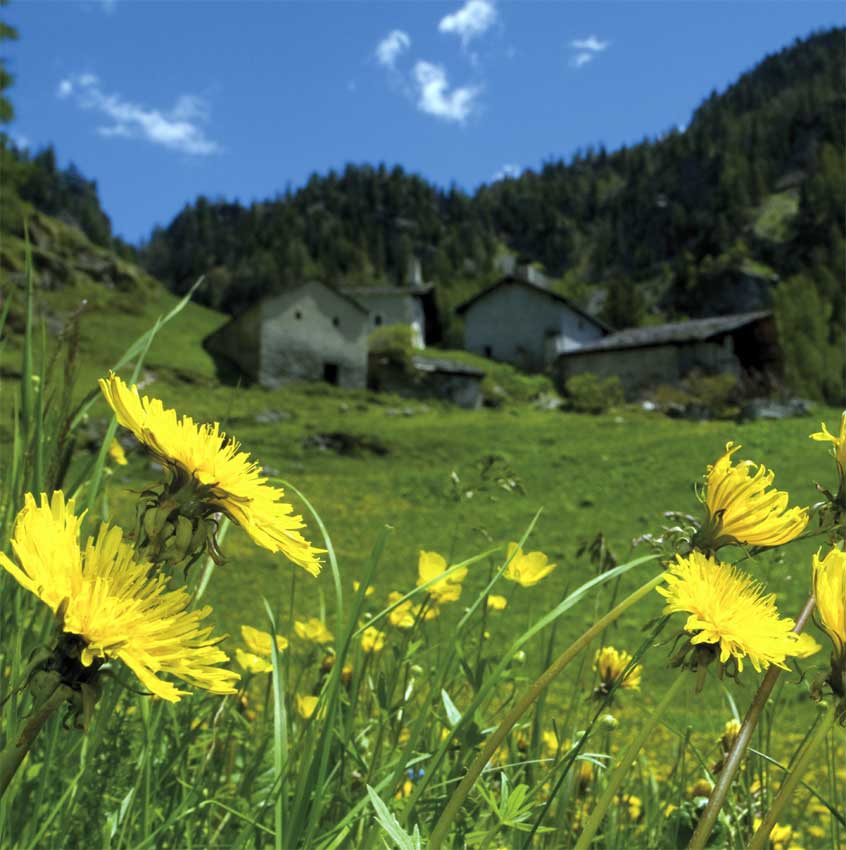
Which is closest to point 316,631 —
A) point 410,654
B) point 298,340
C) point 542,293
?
point 410,654

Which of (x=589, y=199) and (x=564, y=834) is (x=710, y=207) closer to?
(x=589, y=199)

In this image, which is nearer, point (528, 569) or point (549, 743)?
point (528, 569)

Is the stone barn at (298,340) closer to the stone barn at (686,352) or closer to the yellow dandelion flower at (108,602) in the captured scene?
the stone barn at (686,352)

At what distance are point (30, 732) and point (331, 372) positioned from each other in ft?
84.5

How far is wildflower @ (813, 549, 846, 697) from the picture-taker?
18.9 inches

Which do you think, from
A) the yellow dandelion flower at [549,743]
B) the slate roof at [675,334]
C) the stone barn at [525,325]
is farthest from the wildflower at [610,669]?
the stone barn at [525,325]

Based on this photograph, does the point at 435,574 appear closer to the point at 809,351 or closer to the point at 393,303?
the point at 809,351

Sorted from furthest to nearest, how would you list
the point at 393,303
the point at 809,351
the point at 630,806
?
1. the point at 393,303
2. the point at 809,351
3. the point at 630,806

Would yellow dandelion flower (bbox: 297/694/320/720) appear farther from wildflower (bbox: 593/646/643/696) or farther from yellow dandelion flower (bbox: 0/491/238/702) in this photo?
yellow dandelion flower (bbox: 0/491/238/702)

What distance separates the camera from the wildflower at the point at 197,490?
18.4 inches

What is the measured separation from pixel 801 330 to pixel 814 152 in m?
44.0

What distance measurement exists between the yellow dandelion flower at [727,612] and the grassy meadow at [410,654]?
0.05 meters

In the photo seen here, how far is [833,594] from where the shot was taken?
48cm

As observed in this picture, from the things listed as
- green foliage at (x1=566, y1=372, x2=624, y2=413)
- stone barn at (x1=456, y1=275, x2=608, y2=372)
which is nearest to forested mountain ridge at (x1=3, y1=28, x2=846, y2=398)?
stone barn at (x1=456, y1=275, x2=608, y2=372)
